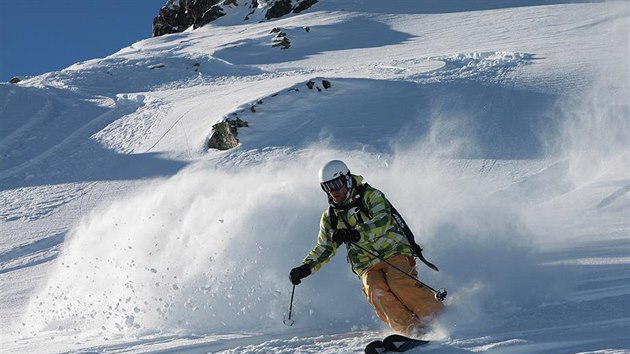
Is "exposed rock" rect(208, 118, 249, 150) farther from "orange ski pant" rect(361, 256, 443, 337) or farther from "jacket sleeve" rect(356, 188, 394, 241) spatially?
"orange ski pant" rect(361, 256, 443, 337)

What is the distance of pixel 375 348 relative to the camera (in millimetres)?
5207

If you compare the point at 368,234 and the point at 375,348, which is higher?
the point at 368,234

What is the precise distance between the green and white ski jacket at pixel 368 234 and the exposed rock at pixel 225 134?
11287 mm

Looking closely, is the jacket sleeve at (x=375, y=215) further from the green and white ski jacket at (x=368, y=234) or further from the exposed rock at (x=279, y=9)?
the exposed rock at (x=279, y=9)

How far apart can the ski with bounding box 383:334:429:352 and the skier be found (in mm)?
467

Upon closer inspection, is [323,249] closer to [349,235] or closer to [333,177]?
[349,235]

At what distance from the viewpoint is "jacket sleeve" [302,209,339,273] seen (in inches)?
249

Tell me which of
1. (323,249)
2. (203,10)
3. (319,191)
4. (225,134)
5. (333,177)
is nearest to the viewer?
(333,177)

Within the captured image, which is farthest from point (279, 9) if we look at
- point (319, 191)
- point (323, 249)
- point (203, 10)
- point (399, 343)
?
point (399, 343)

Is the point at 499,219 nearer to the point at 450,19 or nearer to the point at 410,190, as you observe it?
the point at 410,190

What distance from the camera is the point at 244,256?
748cm

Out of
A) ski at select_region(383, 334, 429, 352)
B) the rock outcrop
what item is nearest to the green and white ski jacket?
ski at select_region(383, 334, 429, 352)

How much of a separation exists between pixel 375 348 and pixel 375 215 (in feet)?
4.36

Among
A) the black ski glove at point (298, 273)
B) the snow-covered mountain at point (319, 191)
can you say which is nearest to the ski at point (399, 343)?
the snow-covered mountain at point (319, 191)
